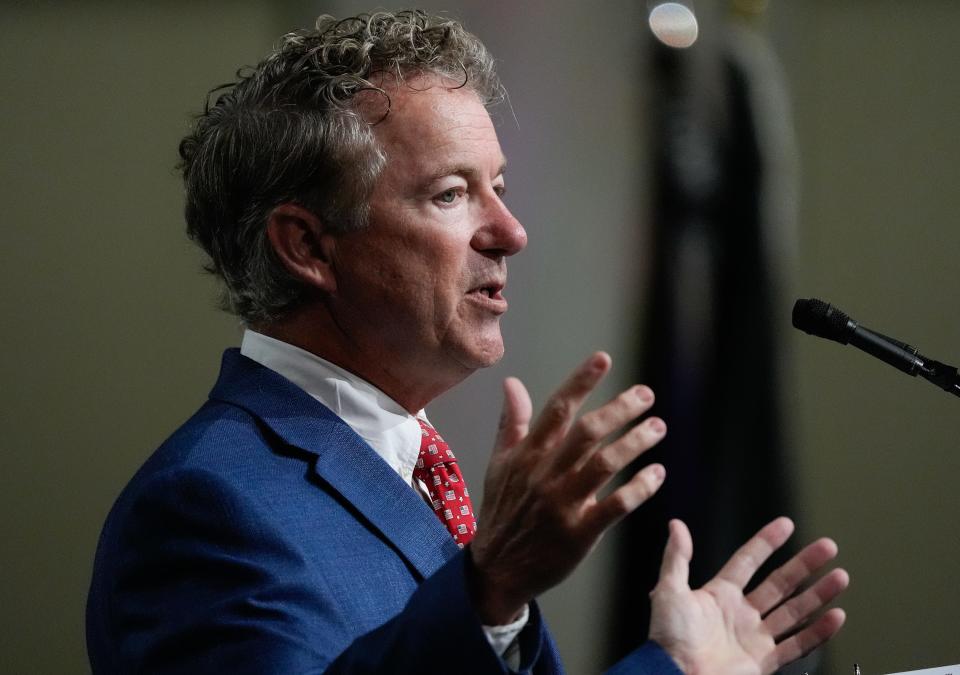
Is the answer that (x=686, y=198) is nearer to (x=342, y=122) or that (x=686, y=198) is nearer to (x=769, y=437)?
(x=769, y=437)

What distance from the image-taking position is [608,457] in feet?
3.00

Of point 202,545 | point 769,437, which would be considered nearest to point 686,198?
point 769,437

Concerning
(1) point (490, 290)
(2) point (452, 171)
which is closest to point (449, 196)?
(2) point (452, 171)

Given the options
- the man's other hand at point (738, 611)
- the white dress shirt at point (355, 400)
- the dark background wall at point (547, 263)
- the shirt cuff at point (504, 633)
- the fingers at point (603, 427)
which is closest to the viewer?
the fingers at point (603, 427)

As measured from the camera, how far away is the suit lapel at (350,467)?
1.35m

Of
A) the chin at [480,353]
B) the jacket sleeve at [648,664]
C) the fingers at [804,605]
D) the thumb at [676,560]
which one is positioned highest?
the chin at [480,353]

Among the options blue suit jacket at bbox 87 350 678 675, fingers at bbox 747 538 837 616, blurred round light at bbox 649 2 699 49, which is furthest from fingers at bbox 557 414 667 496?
blurred round light at bbox 649 2 699 49

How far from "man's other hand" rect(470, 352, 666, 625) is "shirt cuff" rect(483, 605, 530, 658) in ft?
0.09

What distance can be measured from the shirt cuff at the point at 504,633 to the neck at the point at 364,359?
602 millimetres

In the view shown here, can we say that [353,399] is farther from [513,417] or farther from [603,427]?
[603,427]

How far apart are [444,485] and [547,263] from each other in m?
1.05

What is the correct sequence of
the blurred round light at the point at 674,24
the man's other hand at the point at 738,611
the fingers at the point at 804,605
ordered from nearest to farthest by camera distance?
the man's other hand at the point at 738,611 < the fingers at the point at 804,605 < the blurred round light at the point at 674,24

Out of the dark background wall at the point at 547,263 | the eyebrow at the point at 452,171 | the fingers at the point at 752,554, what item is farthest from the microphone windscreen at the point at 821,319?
the dark background wall at the point at 547,263

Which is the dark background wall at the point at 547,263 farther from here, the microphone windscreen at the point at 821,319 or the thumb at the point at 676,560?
the thumb at the point at 676,560
